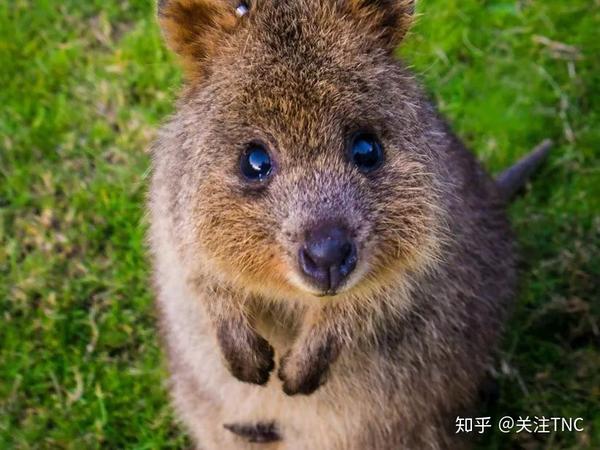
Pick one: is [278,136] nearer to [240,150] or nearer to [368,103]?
[240,150]

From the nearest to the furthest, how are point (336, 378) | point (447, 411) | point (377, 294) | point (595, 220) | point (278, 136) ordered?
1. point (278, 136)
2. point (377, 294)
3. point (336, 378)
4. point (447, 411)
5. point (595, 220)

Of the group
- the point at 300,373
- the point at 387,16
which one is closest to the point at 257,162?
the point at 387,16

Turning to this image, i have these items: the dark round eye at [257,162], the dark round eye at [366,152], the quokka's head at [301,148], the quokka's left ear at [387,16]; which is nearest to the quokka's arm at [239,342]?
the quokka's head at [301,148]

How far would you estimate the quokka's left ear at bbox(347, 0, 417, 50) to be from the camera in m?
2.69

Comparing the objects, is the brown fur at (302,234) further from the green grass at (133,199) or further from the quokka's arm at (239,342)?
the green grass at (133,199)

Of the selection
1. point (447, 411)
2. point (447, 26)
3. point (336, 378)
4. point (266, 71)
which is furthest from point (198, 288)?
point (447, 26)

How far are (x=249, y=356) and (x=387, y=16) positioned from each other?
3.87ft

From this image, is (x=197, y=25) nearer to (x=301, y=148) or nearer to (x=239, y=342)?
(x=301, y=148)

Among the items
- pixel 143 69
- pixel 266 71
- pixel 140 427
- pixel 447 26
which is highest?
pixel 447 26

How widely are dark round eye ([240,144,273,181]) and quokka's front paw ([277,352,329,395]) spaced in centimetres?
69

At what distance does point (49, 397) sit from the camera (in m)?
3.97

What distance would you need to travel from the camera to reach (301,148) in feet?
8.10

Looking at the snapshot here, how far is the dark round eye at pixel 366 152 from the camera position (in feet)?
8.29

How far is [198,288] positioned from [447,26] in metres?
2.74
